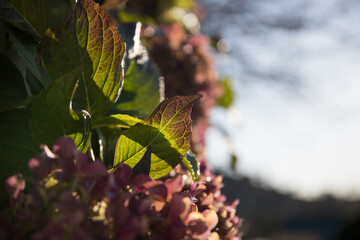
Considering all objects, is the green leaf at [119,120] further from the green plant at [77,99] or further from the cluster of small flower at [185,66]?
the cluster of small flower at [185,66]

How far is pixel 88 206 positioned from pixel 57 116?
0.31 ft

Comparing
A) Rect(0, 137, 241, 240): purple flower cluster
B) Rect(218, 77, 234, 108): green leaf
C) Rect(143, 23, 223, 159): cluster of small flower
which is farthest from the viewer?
Rect(218, 77, 234, 108): green leaf

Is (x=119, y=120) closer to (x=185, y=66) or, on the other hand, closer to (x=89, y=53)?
(x=89, y=53)

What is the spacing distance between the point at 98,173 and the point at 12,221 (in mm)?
61

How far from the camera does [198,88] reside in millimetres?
1232

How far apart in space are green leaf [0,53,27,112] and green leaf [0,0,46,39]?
0.03m

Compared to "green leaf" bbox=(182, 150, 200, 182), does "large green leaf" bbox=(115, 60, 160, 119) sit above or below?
above

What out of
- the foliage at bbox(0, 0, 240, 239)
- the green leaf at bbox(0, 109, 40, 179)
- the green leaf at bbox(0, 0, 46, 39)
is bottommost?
the green leaf at bbox(0, 109, 40, 179)

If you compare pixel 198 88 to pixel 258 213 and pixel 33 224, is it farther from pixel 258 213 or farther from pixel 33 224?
pixel 258 213

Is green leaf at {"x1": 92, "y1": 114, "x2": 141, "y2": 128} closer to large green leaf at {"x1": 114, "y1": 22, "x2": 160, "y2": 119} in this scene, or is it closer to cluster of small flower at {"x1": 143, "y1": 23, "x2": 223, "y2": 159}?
large green leaf at {"x1": 114, "y1": 22, "x2": 160, "y2": 119}

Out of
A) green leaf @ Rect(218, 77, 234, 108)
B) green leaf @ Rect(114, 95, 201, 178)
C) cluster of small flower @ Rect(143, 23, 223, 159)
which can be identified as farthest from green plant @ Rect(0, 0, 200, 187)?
green leaf @ Rect(218, 77, 234, 108)

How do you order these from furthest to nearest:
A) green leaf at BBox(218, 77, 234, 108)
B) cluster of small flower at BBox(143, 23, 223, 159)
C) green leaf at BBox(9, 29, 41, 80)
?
green leaf at BBox(218, 77, 234, 108) < cluster of small flower at BBox(143, 23, 223, 159) < green leaf at BBox(9, 29, 41, 80)

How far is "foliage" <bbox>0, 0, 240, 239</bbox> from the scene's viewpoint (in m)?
0.23

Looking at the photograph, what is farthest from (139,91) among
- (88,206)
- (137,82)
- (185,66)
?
(185,66)
